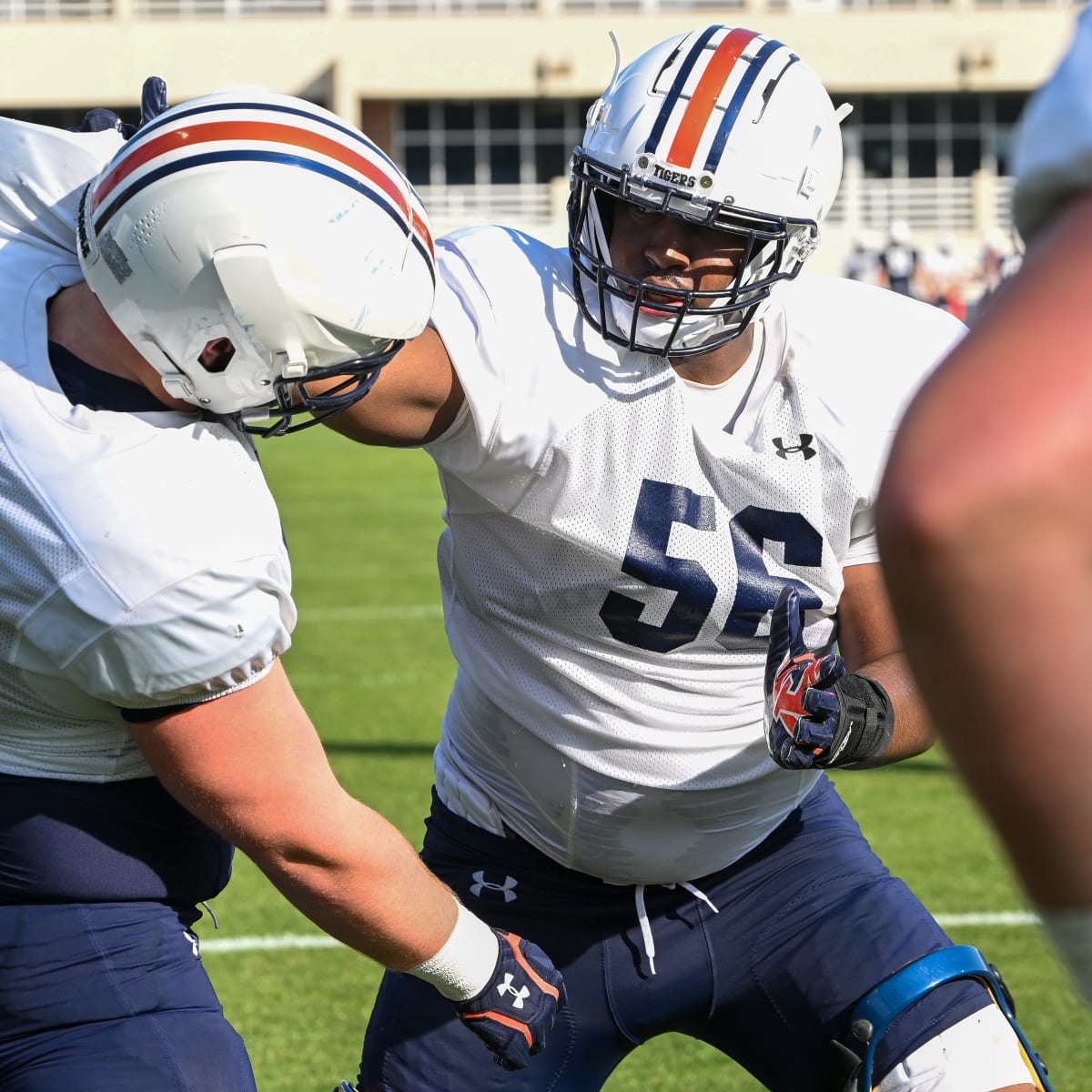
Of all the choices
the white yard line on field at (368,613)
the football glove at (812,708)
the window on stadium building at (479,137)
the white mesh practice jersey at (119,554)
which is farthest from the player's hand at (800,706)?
the window on stadium building at (479,137)

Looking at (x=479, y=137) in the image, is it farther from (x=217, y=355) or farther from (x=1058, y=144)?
(x=1058, y=144)

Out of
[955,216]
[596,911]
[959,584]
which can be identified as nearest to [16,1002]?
[596,911]

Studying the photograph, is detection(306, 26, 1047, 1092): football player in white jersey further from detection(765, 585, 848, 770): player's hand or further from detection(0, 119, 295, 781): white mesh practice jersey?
detection(0, 119, 295, 781): white mesh practice jersey

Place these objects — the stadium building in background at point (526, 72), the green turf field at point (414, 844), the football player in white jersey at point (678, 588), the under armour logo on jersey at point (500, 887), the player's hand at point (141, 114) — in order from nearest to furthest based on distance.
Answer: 1. the player's hand at point (141, 114)
2. the football player in white jersey at point (678, 588)
3. the under armour logo on jersey at point (500, 887)
4. the green turf field at point (414, 844)
5. the stadium building in background at point (526, 72)

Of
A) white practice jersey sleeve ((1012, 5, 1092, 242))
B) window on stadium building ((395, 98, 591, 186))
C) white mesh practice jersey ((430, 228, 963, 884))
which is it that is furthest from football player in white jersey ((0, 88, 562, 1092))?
window on stadium building ((395, 98, 591, 186))

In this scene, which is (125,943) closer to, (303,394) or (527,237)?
(303,394)

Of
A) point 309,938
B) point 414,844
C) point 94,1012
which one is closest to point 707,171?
point 94,1012

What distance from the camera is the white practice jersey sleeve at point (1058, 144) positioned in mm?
907

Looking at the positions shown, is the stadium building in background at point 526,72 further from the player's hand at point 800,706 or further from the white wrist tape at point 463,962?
the white wrist tape at point 463,962

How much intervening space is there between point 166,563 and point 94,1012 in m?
0.62

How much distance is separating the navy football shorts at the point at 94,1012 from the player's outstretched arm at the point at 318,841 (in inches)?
8.2

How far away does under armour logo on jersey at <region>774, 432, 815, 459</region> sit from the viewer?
9.06ft

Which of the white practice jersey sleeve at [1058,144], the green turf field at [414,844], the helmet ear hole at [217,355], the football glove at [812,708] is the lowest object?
the green turf field at [414,844]

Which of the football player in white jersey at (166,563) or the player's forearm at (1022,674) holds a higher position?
the player's forearm at (1022,674)
